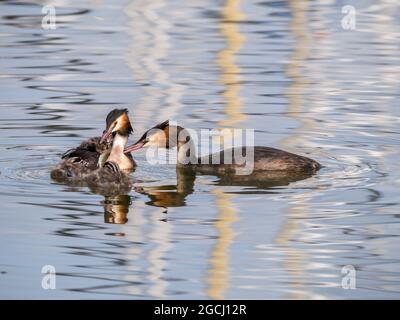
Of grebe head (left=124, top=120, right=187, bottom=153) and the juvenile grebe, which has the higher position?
grebe head (left=124, top=120, right=187, bottom=153)

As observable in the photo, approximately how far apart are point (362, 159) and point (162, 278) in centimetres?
433

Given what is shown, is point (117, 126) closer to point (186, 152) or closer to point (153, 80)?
point (186, 152)

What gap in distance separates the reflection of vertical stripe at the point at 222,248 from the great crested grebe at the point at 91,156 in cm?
125

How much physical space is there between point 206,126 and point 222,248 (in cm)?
468

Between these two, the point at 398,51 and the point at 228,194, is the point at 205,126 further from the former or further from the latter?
the point at 398,51

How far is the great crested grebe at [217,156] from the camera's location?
11.9 metres

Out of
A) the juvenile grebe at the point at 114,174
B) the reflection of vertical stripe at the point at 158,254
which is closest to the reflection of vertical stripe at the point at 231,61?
the juvenile grebe at the point at 114,174

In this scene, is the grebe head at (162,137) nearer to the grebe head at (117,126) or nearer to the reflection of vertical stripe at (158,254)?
the grebe head at (117,126)

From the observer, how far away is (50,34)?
19.9 meters

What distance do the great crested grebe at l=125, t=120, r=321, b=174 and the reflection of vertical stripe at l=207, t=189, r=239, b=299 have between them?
90 cm

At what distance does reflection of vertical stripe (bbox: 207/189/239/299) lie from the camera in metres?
8.33

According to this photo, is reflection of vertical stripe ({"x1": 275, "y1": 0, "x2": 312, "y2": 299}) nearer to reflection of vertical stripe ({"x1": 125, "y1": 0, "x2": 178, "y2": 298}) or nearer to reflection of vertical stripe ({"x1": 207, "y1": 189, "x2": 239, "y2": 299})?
reflection of vertical stripe ({"x1": 207, "y1": 189, "x2": 239, "y2": 299})

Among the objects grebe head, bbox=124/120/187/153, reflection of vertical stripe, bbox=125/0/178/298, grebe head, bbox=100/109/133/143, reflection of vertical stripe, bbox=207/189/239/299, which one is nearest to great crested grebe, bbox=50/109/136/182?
grebe head, bbox=100/109/133/143

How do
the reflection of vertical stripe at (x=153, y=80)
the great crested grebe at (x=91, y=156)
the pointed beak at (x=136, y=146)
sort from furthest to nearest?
the pointed beak at (x=136, y=146)
the great crested grebe at (x=91, y=156)
the reflection of vertical stripe at (x=153, y=80)
